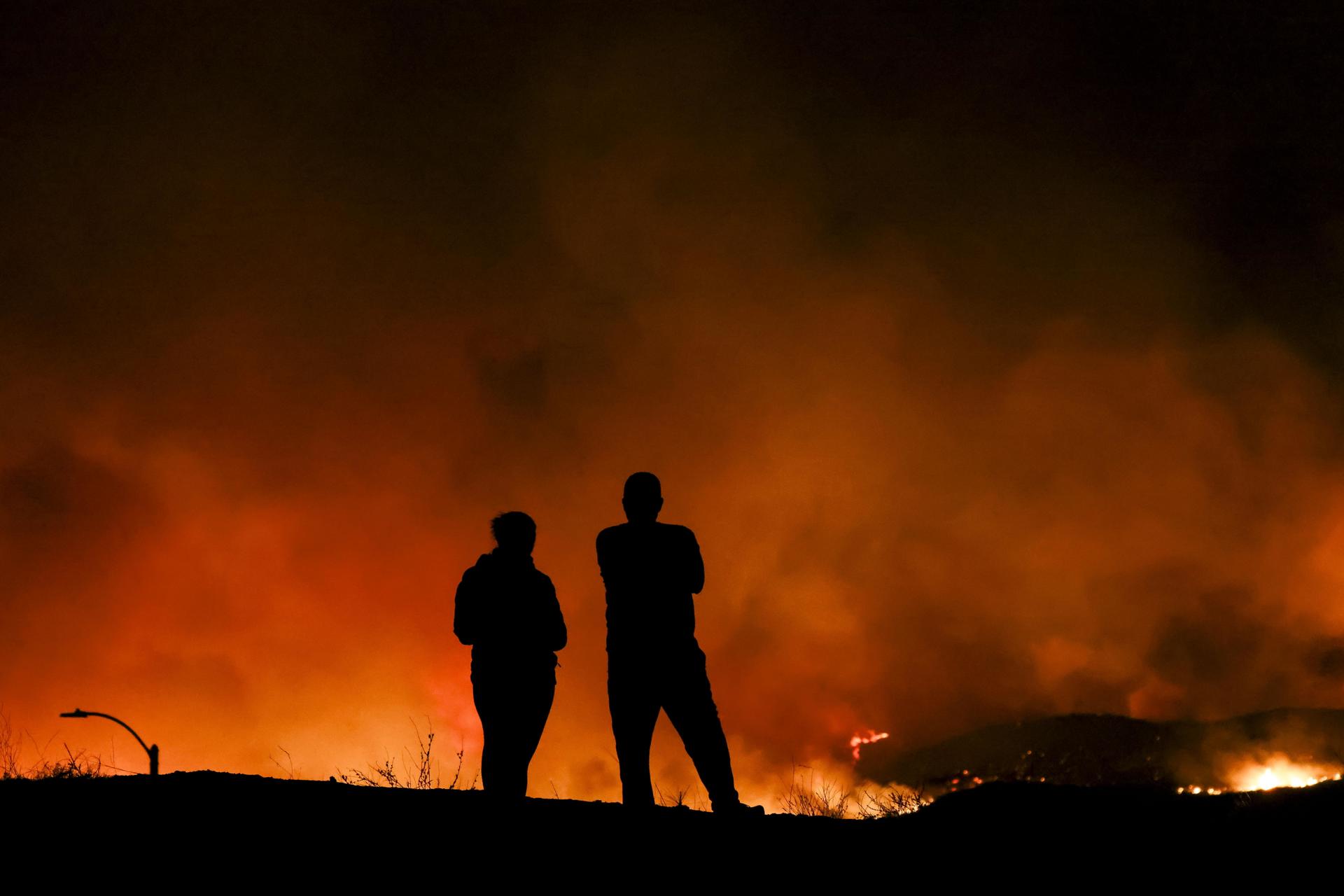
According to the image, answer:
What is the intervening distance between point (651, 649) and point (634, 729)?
50cm

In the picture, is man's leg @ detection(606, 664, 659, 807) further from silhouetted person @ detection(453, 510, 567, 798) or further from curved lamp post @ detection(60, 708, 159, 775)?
curved lamp post @ detection(60, 708, 159, 775)

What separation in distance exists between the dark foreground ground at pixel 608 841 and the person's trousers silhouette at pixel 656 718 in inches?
11.1

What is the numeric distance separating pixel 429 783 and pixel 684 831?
408cm

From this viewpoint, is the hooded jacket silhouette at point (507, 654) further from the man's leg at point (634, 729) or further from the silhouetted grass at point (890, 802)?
the silhouetted grass at point (890, 802)

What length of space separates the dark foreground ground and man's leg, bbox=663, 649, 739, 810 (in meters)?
0.38

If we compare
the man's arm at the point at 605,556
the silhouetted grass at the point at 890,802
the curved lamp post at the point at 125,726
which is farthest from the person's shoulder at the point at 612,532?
the curved lamp post at the point at 125,726

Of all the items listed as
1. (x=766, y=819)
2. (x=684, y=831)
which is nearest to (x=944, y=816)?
(x=766, y=819)

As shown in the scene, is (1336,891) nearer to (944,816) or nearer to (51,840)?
(944,816)

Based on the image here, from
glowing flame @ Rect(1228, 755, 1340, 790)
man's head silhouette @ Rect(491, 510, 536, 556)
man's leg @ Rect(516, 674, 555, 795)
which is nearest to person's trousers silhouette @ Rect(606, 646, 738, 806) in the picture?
man's leg @ Rect(516, 674, 555, 795)

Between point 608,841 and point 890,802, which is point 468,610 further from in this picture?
point 890,802

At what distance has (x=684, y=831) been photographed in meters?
4.85

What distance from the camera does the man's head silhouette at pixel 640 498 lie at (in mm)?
6004

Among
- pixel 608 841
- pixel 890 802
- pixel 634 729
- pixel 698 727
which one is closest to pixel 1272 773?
pixel 890 802

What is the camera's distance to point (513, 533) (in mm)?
6625
